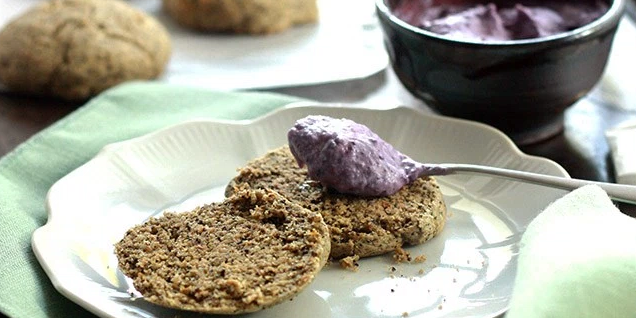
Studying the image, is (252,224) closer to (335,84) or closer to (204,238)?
(204,238)

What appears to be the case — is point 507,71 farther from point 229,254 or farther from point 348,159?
point 229,254

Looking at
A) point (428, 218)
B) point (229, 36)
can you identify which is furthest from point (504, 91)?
point (229, 36)

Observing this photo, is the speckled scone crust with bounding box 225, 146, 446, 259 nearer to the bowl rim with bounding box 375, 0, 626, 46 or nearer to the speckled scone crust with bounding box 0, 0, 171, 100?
the bowl rim with bounding box 375, 0, 626, 46

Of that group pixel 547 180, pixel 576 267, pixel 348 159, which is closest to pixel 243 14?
pixel 348 159

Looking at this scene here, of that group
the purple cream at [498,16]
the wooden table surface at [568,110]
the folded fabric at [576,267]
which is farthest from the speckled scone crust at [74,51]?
the folded fabric at [576,267]

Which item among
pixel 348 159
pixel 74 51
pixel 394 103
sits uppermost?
pixel 348 159
